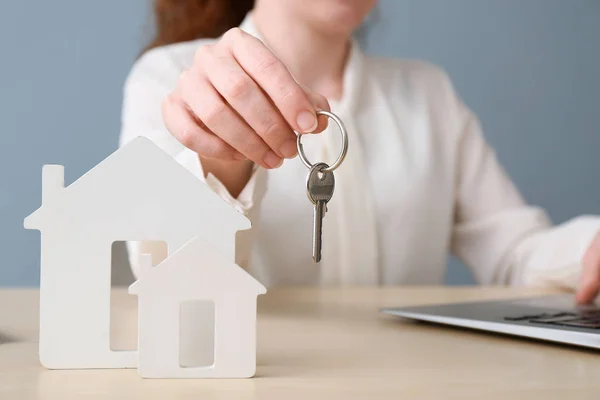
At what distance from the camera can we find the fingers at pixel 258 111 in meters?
0.51

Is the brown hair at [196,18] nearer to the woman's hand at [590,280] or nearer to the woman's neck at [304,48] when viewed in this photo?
the woman's neck at [304,48]

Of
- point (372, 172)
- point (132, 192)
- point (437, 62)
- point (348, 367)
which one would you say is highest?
point (437, 62)

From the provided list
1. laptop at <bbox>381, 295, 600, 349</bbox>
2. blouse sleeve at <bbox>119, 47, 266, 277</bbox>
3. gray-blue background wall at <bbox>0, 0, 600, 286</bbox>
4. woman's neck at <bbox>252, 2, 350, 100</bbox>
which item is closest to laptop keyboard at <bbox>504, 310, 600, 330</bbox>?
laptop at <bbox>381, 295, 600, 349</bbox>

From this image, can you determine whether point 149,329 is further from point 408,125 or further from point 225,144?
point 408,125

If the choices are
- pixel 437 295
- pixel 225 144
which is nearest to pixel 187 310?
pixel 225 144

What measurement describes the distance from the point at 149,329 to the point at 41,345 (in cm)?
8

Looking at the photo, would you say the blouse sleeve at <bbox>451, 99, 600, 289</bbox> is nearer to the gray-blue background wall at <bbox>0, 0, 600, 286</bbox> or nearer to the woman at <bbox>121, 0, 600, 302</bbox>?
the woman at <bbox>121, 0, 600, 302</bbox>

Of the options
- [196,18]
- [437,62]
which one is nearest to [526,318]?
[196,18]

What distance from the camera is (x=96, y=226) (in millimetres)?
436

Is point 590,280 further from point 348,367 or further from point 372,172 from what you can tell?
point 372,172

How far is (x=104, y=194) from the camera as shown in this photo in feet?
1.42

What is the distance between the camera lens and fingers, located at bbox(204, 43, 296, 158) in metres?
0.51

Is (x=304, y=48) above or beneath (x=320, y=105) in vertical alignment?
above

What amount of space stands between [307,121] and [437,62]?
1738mm
